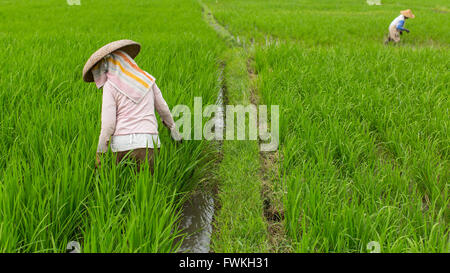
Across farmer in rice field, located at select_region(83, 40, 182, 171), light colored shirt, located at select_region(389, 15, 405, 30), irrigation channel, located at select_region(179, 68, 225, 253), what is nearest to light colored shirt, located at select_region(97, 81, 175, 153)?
farmer in rice field, located at select_region(83, 40, 182, 171)

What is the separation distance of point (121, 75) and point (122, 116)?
21 cm

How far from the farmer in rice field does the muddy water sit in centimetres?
42

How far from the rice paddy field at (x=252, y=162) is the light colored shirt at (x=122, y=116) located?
0.14 metres

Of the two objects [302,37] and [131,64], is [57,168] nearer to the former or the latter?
[131,64]

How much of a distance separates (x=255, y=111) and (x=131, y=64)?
1.58m

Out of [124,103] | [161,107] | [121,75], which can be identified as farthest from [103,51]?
[161,107]

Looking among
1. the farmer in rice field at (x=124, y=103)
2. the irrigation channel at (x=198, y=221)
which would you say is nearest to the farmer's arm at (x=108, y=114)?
the farmer in rice field at (x=124, y=103)

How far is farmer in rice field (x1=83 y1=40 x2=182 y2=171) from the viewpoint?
4.64 ft

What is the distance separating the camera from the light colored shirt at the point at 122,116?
4.63ft

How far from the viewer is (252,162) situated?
6.59 ft

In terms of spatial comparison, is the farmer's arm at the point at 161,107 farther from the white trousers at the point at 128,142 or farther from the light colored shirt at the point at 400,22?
the light colored shirt at the point at 400,22

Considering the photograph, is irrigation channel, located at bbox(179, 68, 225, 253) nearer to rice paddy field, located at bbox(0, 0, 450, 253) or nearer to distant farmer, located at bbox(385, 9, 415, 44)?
rice paddy field, located at bbox(0, 0, 450, 253)

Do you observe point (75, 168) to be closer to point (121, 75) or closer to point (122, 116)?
point (122, 116)
